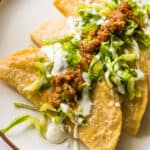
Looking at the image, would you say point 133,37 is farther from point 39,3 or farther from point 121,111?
point 39,3

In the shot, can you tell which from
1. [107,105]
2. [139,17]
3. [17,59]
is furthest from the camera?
[139,17]

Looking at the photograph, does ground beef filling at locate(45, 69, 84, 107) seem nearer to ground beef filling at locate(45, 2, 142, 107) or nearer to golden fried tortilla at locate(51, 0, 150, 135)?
ground beef filling at locate(45, 2, 142, 107)

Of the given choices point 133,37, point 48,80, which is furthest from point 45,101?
point 133,37

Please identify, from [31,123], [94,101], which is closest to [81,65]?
[94,101]

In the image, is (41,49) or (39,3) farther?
(39,3)

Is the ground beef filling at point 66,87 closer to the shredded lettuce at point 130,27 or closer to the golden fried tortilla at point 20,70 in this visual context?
the golden fried tortilla at point 20,70

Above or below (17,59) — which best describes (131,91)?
below

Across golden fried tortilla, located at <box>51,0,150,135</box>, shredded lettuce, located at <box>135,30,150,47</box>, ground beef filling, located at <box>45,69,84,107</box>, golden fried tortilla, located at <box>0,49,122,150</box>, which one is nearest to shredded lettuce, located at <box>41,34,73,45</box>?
golden fried tortilla, located at <box>0,49,122,150</box>

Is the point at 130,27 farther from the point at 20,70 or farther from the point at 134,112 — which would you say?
the point at 20,70
